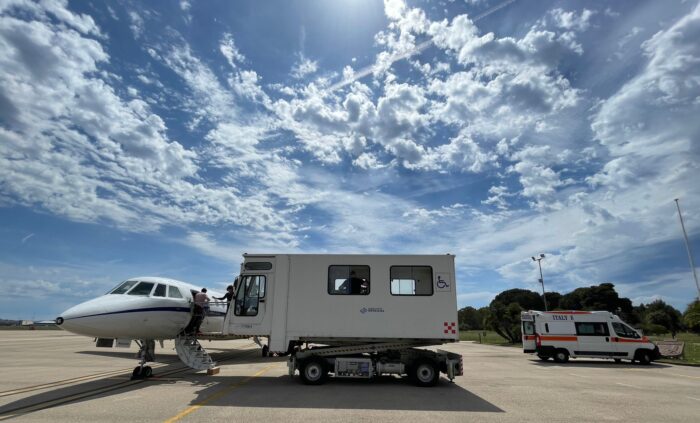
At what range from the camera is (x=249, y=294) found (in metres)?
12.7

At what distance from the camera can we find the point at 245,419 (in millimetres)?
7945

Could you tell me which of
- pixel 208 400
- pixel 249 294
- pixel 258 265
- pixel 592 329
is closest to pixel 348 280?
pixel 258 265

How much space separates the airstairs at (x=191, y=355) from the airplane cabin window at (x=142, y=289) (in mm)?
2211

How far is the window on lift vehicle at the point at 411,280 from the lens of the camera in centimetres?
1234

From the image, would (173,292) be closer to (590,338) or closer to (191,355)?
(191,355)

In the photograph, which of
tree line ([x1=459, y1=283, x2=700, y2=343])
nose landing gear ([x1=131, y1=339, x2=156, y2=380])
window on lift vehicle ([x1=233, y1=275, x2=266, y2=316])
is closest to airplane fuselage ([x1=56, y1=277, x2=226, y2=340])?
nose landing gear ([x1=131, y1=339, x2=156, y2=380])

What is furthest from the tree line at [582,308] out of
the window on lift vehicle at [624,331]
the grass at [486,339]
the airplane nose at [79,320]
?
the airplane nose at [79,320]

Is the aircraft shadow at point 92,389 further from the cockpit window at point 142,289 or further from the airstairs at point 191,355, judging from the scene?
the cockpit window at point 142,289

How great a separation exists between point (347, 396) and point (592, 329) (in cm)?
1738

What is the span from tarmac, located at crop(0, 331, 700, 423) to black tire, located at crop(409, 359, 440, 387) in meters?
0.40

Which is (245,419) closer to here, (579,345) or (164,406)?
(164,406)

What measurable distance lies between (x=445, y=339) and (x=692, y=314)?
110 ft

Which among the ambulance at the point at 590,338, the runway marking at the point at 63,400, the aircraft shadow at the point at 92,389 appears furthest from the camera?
the ambulance at the point at 590,338

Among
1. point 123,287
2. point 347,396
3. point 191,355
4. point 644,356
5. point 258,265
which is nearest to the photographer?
point 347,396
